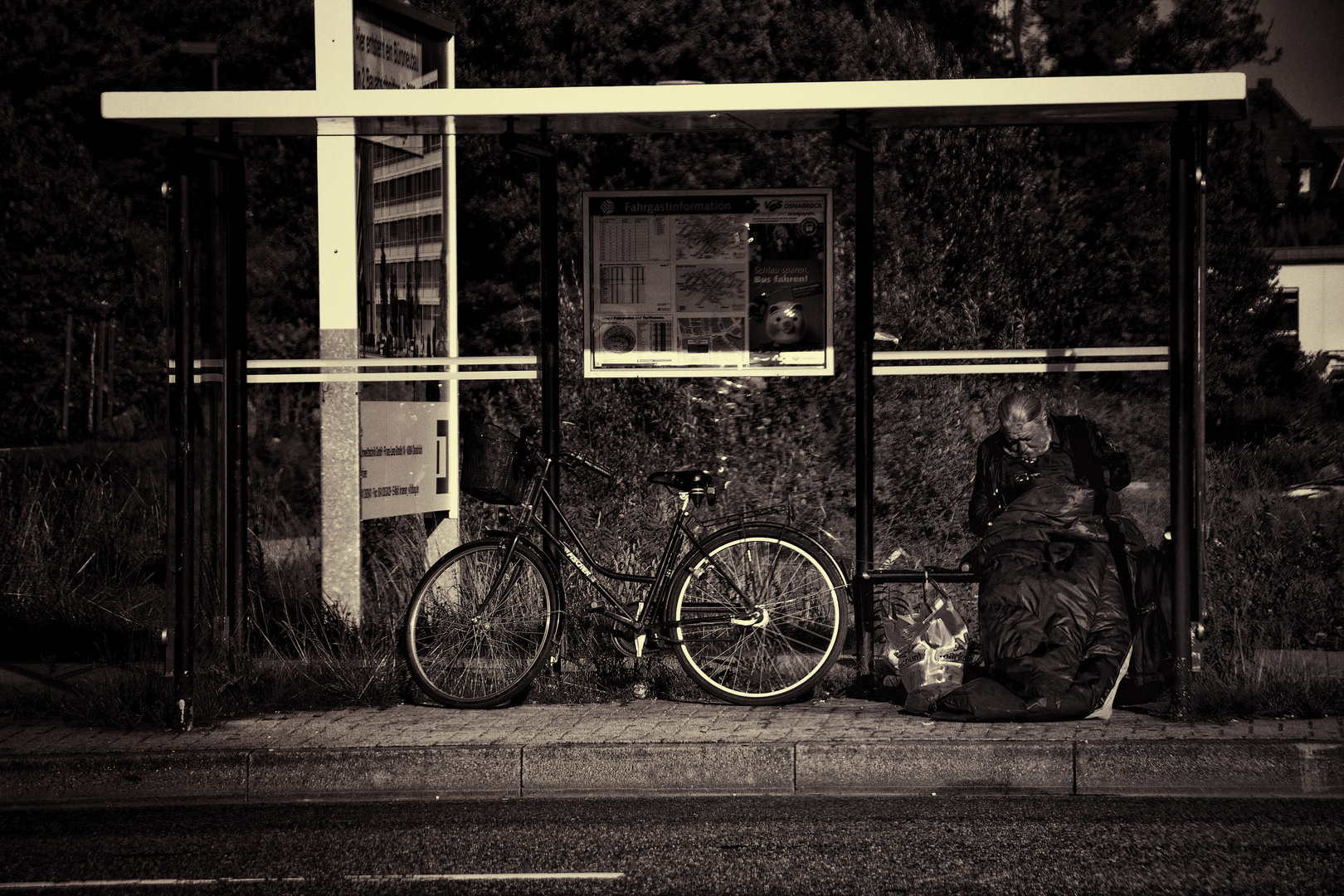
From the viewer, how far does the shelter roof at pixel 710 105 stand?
593 centimetres

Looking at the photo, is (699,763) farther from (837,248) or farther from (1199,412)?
(837,248)

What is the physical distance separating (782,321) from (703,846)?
337 cm

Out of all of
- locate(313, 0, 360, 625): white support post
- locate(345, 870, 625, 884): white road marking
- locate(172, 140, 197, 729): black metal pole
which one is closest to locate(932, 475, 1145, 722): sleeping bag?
locate(345, 870, 625, 884): white road marking

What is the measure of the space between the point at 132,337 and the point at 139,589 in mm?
18753

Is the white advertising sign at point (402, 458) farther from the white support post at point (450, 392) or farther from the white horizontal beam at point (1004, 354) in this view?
the white horizontal beam at point (1004, 354)

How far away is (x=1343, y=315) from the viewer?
31.3 meters

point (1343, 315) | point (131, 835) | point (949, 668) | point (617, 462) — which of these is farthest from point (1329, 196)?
point (131, 835)

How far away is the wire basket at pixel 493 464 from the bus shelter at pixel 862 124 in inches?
11.4

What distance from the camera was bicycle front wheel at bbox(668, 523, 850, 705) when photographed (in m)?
6.13

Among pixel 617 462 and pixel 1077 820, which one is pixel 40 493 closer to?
pixel 617 462

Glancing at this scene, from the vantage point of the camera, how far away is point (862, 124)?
659 centimetres

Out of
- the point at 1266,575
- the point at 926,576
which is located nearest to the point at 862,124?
the point at 926,576

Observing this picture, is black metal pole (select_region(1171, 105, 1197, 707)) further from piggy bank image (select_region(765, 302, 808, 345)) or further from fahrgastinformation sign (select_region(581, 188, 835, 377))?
piggy bank image (select_region(765, 302, 808, 345))

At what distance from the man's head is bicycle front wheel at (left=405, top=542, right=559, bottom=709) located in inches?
89.0
